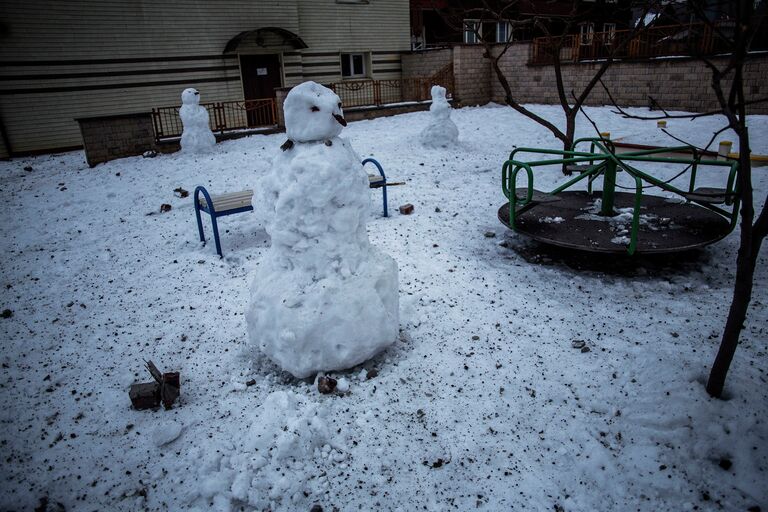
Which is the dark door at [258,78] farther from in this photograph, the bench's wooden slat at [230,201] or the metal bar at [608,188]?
the metal bar at [608,188]

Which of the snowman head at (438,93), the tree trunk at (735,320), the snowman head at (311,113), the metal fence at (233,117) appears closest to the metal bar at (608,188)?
the tree trunk at (735,320)

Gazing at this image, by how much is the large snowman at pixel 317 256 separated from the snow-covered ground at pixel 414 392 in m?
0.26

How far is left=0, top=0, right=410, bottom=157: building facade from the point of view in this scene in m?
13.1

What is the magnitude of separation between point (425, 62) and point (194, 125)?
11396mm

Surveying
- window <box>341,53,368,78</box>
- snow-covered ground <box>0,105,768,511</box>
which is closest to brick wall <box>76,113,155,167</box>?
snow-covered ground <box>0,105,768,511</box>

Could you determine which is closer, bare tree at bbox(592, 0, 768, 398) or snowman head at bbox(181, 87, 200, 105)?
bare tree at bbox(592, 0, 768, 398)

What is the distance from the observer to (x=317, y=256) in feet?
11.2

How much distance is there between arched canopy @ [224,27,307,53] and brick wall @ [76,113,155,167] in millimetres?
5462

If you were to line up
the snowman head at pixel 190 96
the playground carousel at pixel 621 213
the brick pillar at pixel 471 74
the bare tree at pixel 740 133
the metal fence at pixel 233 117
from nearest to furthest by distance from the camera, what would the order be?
1. the bare tree at pixel 740 133
2. the playground carousel at pixel 621 213
3. the snowman head at pixel 190 96
4. the metal fence at pixel 233 117
5. the brick pillar at pixel 471 74

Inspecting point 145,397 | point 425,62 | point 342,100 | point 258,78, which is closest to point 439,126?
point 145,397

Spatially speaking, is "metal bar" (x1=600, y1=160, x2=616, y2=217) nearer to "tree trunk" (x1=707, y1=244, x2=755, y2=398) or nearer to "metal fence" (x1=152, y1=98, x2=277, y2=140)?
"tree trunk" (x1=707, y1=244, x2=755, y2=398)

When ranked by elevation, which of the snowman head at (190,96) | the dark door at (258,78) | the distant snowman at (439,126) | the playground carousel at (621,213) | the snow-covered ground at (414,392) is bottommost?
the snow-covered ground at (414,392)

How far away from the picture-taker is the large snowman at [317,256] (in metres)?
3.24

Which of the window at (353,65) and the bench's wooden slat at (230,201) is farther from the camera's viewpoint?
the window at (353,65)
